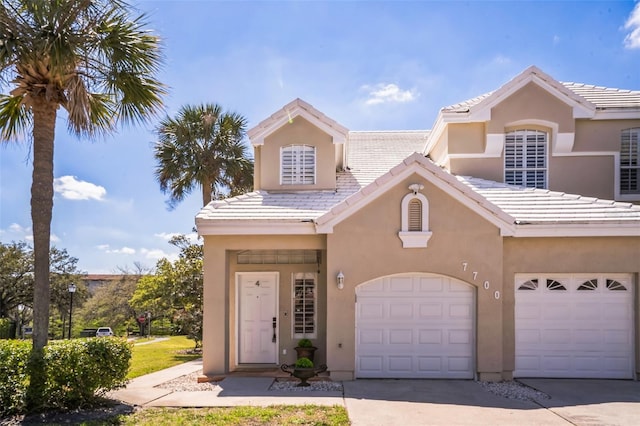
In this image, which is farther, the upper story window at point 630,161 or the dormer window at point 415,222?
the upper story window at point 630,161

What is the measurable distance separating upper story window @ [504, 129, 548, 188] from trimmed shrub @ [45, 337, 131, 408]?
12.1 metres

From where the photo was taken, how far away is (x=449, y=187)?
1041cm

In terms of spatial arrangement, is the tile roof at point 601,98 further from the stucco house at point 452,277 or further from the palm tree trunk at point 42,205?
the palm tree trunk at point 42,205

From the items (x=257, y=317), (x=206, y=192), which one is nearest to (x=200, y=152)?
(x=206, y=192)

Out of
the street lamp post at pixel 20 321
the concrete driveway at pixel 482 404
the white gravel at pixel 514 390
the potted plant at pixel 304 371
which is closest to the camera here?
the concrete driveway at pixel 482 404

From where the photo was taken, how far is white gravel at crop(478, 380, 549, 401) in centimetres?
900

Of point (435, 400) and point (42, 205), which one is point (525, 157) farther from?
point (42, 205)

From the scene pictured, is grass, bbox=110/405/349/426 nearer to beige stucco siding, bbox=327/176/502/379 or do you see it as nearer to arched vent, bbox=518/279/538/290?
beige stucco siding, bbox=327/176/502/379

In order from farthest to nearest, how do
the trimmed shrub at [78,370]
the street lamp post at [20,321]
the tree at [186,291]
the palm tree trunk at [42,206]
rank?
the street lamp post at [20,321], the tree at [186,291], the palm tree trunk at [42,206], the trimmed shrub at [78,370]

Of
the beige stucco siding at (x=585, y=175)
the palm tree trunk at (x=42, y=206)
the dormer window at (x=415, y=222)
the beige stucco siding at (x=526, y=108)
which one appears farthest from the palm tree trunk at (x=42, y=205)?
the beige stucco siding at (x=585, y=175)

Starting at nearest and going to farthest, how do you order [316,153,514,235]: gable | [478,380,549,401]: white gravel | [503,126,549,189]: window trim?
[478,380,549,401]: white gravel < [316,153,514,235]: gable < [503,126,549,189]: window trim

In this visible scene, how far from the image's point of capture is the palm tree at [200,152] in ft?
60.1

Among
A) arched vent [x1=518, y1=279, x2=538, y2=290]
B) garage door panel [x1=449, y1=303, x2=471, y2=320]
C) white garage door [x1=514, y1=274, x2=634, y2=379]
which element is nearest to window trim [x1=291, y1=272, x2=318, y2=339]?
garage door panel [x1=449, y1=303, x2=471, y2=320]

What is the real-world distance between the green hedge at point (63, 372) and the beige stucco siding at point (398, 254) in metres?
5.09
